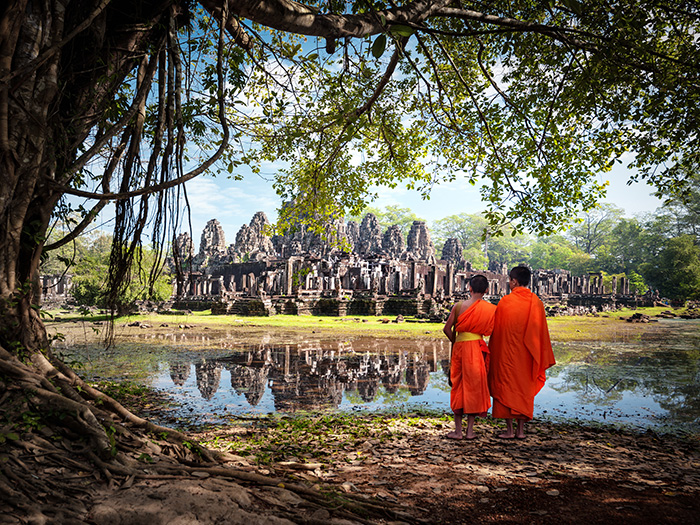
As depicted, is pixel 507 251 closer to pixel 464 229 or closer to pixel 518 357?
pixel 464 229

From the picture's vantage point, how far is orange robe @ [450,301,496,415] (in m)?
A: 3.79

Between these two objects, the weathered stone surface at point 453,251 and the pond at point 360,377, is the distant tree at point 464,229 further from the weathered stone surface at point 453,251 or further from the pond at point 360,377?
the pond at point 360,377

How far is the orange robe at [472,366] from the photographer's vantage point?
379cm

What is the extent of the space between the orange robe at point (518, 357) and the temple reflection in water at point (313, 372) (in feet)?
6.95

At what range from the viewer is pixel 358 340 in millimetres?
12195

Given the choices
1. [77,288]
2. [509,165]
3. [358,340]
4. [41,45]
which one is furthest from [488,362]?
[77,288]

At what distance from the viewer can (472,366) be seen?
12.7 feet

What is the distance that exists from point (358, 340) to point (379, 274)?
1946 cm

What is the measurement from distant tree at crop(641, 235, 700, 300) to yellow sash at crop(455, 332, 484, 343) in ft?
117

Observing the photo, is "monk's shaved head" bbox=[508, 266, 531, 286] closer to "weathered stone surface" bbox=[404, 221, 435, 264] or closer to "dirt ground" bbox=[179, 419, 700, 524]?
"dirt ground" bbox=[179, 419, 700, 524]

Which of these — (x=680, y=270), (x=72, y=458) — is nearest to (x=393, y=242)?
(x=680, y=270)

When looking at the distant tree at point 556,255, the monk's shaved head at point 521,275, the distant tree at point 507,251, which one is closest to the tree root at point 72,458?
the monk's shaved head at point 521,275

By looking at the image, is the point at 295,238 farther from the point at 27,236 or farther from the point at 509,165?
the point at 27,236

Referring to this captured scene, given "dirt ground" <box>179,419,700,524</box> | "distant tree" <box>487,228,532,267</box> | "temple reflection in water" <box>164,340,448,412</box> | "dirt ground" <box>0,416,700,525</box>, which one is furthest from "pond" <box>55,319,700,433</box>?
"distant tree" <box>487,228,532,267</box>
